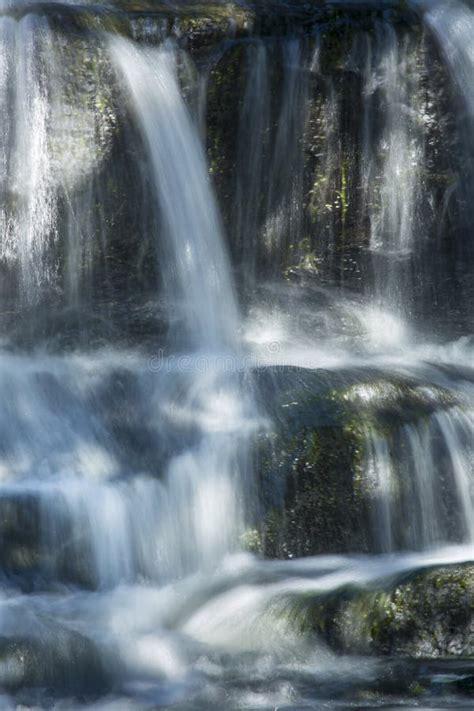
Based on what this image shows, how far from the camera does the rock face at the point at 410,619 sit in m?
6.64

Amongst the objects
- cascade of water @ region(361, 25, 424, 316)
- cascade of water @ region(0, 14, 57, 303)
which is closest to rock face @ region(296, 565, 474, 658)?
cascade of water @ region(0, 14, 57, 303)

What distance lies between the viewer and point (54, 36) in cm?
985

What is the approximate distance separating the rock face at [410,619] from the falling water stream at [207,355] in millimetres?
85

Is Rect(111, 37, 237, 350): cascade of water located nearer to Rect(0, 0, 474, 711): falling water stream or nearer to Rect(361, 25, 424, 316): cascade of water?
Rect(0, 0, 474, 711): falling water stream

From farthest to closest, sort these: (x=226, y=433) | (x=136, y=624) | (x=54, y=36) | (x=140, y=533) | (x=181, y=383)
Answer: (x=54, y=36), (x=181, y=383), (x=226, y=433), (x=140, y=533), (x=136, y=624)

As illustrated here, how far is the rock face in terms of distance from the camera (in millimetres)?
6641

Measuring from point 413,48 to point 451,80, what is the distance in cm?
38

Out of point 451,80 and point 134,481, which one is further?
point 451,80

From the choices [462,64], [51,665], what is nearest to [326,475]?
[51,665]

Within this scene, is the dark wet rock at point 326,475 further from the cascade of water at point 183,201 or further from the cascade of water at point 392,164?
the cascade of water at point 392,164

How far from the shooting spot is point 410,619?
22.1ft

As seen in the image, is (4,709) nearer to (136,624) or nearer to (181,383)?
(136,624)

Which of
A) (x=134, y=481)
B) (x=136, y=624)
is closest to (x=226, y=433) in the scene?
(x=134, y=481)

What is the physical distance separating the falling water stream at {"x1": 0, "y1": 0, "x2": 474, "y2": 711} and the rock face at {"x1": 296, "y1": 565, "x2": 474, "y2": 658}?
85 mm
